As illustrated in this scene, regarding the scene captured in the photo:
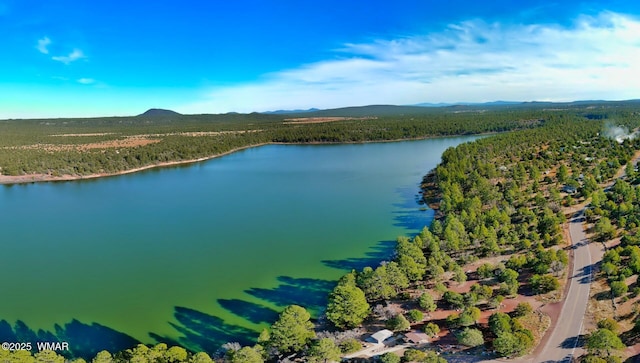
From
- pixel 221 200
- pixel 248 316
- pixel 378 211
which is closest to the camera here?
pixel 248 316

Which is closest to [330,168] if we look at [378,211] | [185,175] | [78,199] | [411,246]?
[185,175]

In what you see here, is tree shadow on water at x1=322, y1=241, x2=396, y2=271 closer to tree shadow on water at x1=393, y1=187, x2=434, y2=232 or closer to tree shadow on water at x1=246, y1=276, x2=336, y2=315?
tree shadow on water at x1=246, y1=276, x2=336, y2=315

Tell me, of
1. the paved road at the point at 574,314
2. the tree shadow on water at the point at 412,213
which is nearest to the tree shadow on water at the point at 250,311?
the paved road at the point at 574,314

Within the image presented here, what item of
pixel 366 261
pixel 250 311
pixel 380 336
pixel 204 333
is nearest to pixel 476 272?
pixel 366 261

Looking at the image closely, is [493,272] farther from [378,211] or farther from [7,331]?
[7,331]

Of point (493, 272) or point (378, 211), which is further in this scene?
point (378, 211)

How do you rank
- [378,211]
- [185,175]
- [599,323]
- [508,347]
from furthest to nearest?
1. [185,175]
2. [378,211]
3. [599,323]
4. [508,347]

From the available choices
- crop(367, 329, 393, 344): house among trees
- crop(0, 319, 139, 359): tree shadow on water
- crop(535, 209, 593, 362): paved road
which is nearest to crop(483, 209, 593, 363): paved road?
crop(535, 209, 593, 362): paved road
